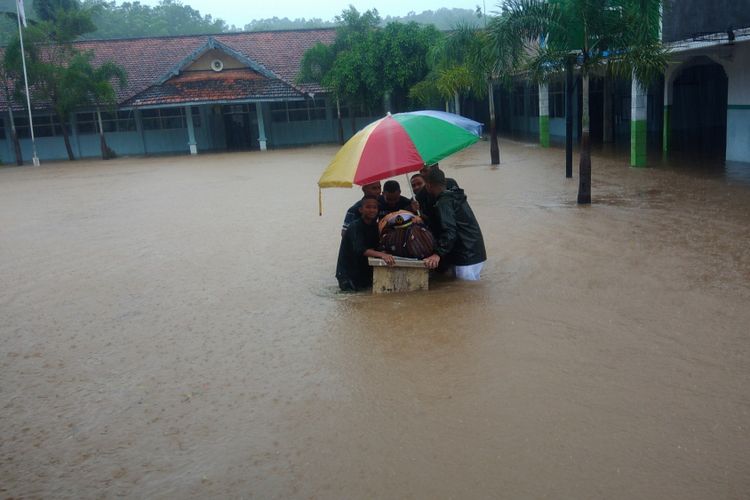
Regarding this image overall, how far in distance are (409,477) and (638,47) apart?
9.25m

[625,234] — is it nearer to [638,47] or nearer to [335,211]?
[638,47]

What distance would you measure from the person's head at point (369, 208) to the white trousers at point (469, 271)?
3.56 feet

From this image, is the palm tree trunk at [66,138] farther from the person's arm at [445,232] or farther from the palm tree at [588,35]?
the person's arm at [445,232]

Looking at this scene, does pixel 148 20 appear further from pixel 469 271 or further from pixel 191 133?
pixel 469 271

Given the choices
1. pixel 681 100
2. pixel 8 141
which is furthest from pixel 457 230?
pixel 8 141

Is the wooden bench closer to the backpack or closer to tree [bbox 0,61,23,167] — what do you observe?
the backpack

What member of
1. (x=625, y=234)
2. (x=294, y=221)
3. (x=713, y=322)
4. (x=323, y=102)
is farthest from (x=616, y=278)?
(x=323, y=102)

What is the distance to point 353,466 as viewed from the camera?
13.2 feet

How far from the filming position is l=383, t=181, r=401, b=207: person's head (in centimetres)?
711

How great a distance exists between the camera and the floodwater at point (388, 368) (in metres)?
3.94

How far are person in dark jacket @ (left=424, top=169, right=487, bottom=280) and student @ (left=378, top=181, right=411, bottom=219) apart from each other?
29 centimetres

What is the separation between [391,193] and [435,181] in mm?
475

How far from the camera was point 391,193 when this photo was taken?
283 inches

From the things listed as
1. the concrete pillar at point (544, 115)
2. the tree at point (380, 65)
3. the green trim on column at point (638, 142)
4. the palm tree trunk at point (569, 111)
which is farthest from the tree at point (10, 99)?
the green trim on column at point (638, 142)
